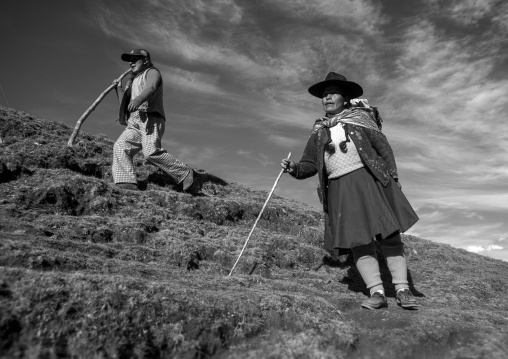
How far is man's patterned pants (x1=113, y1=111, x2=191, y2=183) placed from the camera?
7.91m

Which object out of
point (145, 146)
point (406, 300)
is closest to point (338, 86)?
point (406, 300)

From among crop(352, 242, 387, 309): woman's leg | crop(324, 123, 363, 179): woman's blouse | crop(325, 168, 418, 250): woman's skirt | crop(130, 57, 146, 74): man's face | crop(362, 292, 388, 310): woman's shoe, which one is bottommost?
crop(362, 292, 388, 310): woman's shoe

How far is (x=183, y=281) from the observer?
4.34 metres

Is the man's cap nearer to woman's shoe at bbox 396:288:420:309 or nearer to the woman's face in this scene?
the woman's face

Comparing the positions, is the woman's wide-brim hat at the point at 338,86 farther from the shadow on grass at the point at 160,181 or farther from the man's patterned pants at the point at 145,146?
the shadow on grass at the point at 160,181

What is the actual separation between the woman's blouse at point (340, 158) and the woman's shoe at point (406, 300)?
5.32 ft

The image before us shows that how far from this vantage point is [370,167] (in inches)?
191

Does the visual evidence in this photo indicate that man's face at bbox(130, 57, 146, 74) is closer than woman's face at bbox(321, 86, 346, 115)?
No

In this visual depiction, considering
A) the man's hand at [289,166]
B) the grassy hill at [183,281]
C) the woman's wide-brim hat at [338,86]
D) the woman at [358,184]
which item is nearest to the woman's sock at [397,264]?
the woman at [358,184]

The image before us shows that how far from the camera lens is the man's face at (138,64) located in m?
8.69

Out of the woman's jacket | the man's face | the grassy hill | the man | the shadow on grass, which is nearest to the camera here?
the grassy hill

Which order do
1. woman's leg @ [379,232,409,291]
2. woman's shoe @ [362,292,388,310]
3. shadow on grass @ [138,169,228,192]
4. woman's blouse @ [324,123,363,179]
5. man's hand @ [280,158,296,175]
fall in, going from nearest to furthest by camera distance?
woman's shoe @ [362,292,388,310]
woman's leg @ [379,232,409,291]
woman's blouse @ [324,123,363,179]
man's hand @ [280,158,296,175]
shadow on grass @ [138,169,228,192]

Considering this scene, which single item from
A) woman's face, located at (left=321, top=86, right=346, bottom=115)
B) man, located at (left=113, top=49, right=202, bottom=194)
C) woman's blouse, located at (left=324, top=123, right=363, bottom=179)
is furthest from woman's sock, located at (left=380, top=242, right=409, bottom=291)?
man, located at (left=113, top=49, right=202, bottom=194)

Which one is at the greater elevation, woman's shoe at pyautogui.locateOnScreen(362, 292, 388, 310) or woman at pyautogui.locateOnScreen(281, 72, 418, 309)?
woman at pyautogui.locateOnScreen(281, 72, 418, 309)
